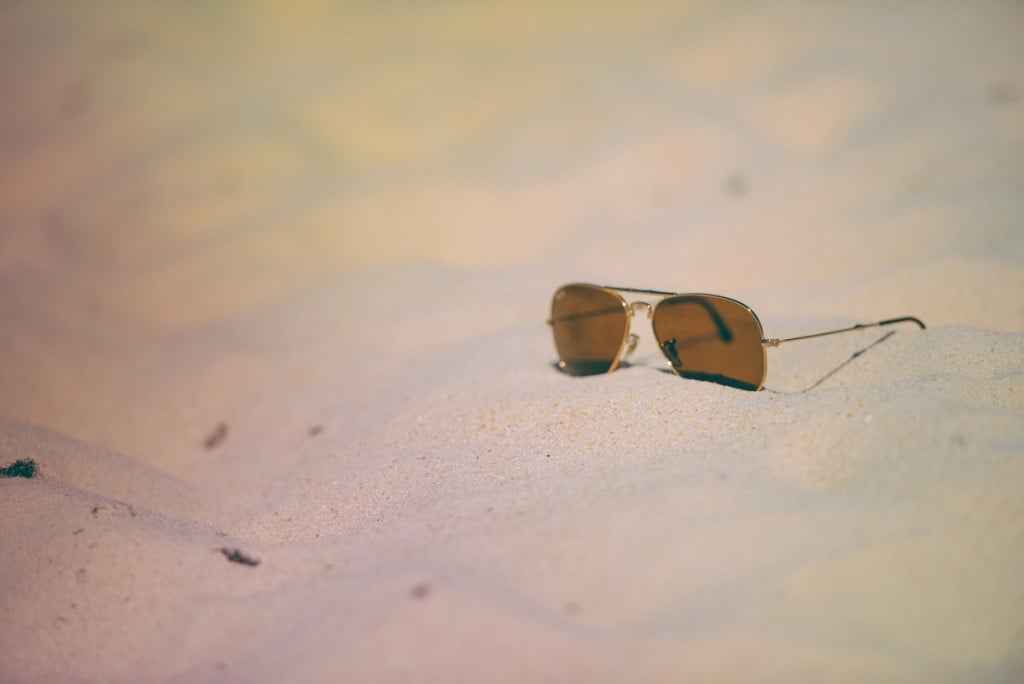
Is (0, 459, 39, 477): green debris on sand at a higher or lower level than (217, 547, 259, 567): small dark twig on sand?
higher

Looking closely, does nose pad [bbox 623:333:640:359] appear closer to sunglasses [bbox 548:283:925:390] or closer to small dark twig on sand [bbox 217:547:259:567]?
sunglasses [bbox 548:283:925:390]

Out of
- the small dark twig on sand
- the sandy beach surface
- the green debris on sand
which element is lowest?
the small dark twig on sand

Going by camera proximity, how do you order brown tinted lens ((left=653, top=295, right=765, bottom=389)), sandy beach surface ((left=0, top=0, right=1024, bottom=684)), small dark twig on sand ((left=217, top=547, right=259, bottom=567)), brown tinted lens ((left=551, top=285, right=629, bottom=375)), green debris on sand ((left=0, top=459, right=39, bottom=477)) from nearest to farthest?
sandy beach surface ((left=0, top=0, right=1024, bottom=684)) < small dark twig on sand ((left=217, top=547, right=259, bottom=567)) < green debris on sand ((left=0, top=459, right=39, bottom=477)) < brown tinted lens ((left=653, top=295, right=765, bottom=389)) < brown tinted lens ((left=551, top=285, right=629, bottom=375))

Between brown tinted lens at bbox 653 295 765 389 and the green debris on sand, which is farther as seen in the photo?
brown tinted lens at bbox 653 295 765 389

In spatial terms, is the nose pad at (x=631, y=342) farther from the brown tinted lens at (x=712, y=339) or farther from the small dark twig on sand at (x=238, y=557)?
the small dark twig on sand at (x=238, y=557)

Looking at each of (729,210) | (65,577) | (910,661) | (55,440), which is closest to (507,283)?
(729,210)

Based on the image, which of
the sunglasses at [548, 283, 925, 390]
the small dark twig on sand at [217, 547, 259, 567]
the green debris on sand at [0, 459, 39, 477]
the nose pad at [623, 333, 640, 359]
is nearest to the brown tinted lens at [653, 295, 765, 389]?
the sunglasses at [548, 283, 925, 390]

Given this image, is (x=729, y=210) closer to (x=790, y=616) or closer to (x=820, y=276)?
(x=820, y=276)
